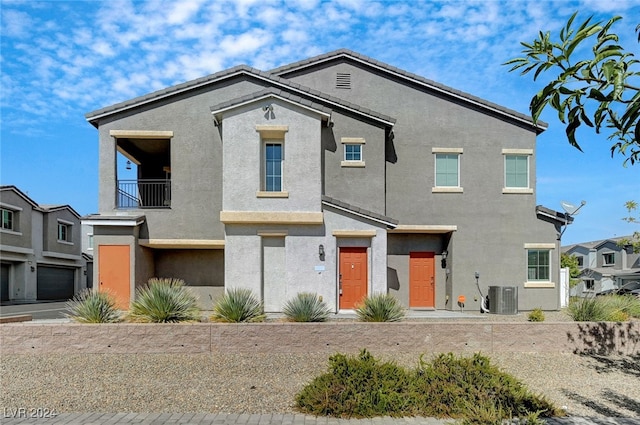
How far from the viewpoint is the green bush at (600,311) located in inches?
450

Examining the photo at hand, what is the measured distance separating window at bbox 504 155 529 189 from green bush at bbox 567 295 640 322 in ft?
22.9

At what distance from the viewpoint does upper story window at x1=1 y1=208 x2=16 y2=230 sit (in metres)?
31.3

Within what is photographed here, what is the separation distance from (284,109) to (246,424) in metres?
11.5

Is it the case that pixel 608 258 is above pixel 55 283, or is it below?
above

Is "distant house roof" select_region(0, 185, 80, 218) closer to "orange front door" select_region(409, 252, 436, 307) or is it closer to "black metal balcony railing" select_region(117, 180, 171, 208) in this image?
"black metal balcony railing" select_region(117, 180, 171, 208)

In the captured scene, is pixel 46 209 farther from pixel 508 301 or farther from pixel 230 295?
pixel 508 301

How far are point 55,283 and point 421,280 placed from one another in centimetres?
3158

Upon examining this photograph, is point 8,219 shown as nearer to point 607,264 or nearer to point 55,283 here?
point 55,283

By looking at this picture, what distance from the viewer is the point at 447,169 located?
18.5 m

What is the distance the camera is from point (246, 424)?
21.1ft

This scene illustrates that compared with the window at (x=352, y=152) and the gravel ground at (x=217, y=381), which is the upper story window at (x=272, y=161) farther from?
the gravel ground at (x=217, y=381)

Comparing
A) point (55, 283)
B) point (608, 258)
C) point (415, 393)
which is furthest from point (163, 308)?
point (608, 258)

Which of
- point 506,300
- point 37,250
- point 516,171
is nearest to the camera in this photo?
point 506,300

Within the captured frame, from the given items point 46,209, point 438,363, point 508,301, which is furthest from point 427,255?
point 46,209
